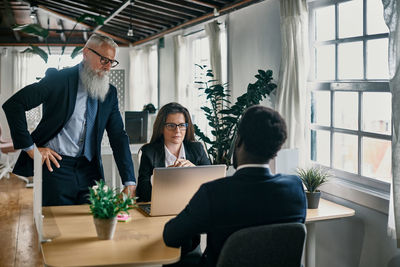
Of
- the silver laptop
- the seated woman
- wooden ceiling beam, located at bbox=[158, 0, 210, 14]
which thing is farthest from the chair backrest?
wooden ceiling beam, located at bbox=[158, 0, 210, 14]

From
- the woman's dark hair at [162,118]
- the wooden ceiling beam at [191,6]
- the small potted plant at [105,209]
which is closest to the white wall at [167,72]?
the wooden ceiling beam at [191,6]

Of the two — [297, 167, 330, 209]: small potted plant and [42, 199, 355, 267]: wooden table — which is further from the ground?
[297, 167, 330, 209]: small potted plant

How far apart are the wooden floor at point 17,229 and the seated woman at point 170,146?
172 centimetres

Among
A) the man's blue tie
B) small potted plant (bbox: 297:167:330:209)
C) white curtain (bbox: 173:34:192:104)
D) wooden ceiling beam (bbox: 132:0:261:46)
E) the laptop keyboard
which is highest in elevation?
wooden ceiling beam (bbox: 132:0:261:46)

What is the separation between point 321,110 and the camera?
171 inches

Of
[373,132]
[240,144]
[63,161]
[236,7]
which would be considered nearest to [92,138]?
[63,161]

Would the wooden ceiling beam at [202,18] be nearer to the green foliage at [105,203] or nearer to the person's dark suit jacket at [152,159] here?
the person's dark suit jacket at [152,159]

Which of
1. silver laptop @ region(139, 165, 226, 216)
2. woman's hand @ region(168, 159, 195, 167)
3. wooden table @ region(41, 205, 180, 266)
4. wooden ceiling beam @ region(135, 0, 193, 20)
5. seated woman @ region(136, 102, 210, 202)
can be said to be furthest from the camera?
wooden ceiling beam @ region(135, 0, 193, 20)

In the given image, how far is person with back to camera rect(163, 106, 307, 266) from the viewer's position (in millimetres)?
1937

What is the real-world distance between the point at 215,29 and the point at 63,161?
4.49m

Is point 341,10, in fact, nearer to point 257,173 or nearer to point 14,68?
point 257,173

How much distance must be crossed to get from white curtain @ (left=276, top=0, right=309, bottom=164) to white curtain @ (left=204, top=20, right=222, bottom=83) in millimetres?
2243

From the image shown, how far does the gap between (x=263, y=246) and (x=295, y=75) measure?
2.71 m

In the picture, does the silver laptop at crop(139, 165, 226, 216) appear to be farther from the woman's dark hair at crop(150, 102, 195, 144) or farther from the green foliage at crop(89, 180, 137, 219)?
the woman's dark hair at crop(150, 102, 195, 144)
